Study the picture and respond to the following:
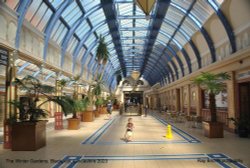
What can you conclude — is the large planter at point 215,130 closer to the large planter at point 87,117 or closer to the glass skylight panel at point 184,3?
the glass skylight panel at point 184,3

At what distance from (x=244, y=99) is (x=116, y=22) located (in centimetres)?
1510

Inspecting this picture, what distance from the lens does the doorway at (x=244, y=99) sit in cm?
1375

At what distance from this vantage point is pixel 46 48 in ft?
54.3

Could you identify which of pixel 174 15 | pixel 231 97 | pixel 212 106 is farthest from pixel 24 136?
pixel 174 15

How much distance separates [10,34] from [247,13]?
36.4ft

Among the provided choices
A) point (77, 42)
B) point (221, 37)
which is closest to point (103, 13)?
point (77, 42)

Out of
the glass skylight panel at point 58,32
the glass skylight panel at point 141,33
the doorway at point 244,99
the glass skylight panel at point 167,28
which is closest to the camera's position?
the doorway at point 244,99

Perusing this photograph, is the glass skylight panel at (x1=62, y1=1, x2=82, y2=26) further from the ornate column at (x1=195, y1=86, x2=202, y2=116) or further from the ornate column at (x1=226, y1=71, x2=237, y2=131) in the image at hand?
the ornate column at (x1=226, y1=71, x2=237, y2=131)

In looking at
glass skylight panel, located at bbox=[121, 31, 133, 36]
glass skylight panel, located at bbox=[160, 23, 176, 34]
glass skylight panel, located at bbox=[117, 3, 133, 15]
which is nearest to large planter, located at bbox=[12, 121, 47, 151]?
glass skylight panel, located at bbox=[117, 3, 133, 15]

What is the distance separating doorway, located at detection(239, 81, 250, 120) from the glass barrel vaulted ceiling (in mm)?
4557

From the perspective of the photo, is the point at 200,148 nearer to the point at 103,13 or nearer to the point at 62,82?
the point at 62,82

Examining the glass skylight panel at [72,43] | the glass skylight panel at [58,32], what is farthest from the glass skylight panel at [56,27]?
the glass skylight panel at [72,43]

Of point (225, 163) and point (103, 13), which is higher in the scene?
point (103, 13)

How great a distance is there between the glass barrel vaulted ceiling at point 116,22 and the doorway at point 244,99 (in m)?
4.56
